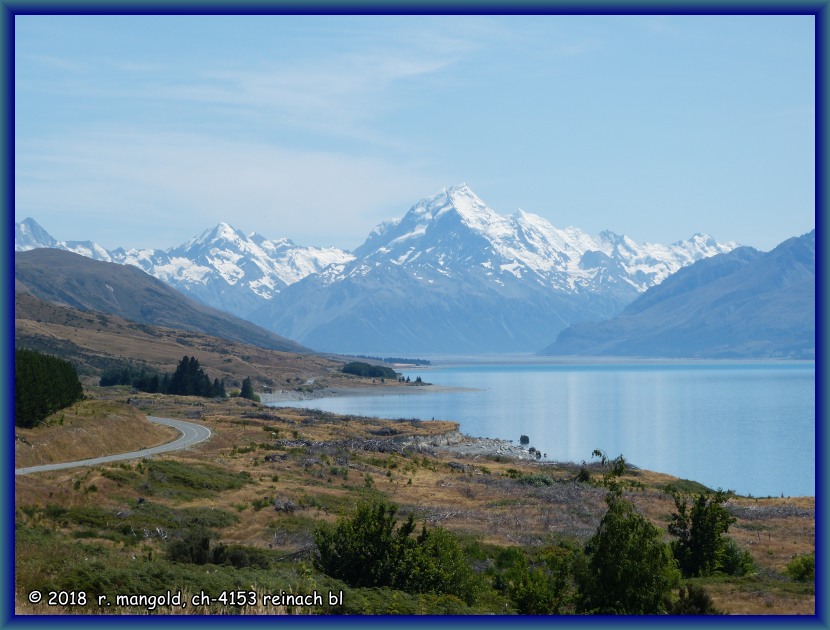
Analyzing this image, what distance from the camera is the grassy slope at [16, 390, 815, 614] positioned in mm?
25544

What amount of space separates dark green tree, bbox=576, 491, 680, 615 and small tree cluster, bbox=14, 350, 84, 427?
36402mm

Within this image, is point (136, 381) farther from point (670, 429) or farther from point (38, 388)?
point (38, 388)

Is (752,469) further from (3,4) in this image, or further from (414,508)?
(3,4)

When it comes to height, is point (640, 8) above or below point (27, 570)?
above

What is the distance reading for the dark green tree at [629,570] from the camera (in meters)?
18.8

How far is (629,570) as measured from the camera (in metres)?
18.9

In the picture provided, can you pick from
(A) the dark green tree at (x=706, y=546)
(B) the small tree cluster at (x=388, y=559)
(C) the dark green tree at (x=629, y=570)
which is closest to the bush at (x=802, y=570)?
(A) the dark green tree at (x=706, y=546)

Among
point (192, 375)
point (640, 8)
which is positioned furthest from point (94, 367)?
point (640, 8)

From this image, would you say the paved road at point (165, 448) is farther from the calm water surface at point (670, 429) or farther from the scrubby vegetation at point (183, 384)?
the scrubby vegetation at point (183, 384)

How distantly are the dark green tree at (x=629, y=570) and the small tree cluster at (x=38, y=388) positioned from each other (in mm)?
36402

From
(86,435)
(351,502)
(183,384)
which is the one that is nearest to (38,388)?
(86,435)

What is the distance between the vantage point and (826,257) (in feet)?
40.4

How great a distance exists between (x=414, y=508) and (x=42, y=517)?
1920 centimetres

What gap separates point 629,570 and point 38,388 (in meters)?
41.9
